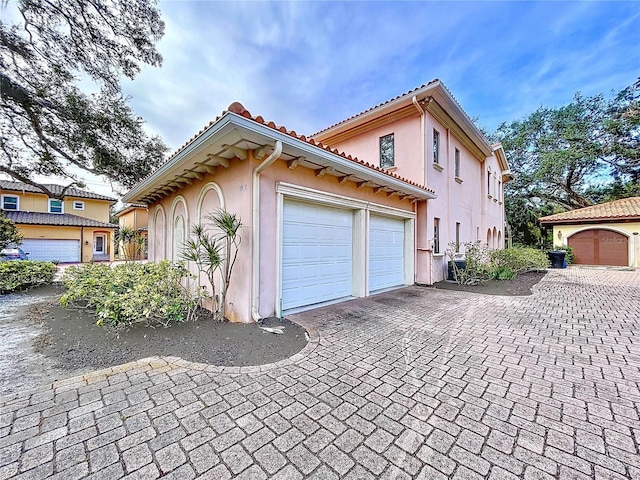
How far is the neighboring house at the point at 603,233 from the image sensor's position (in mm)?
15836

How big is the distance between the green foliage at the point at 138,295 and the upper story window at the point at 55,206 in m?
22.9

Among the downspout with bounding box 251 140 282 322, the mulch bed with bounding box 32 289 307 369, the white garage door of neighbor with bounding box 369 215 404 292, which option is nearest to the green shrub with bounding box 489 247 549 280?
the white garage door of neighbor with bounding box 369 215 404 292

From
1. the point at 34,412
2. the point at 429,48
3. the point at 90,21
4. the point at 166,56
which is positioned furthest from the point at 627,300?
the point at 90,21

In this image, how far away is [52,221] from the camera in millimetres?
19797

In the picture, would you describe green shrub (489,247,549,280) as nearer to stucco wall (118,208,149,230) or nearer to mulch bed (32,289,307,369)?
mulch bed (32,289,307,369)

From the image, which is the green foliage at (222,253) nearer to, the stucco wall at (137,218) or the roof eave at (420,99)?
the roof eave at (420,99)

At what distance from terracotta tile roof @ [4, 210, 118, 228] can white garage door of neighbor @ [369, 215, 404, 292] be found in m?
24.1

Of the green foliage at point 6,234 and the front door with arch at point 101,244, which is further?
the front door with arch at point 101,244

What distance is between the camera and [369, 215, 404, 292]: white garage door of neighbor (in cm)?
762

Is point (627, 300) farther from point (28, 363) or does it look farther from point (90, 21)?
point (90, 21)

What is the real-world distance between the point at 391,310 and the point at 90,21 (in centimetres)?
1190

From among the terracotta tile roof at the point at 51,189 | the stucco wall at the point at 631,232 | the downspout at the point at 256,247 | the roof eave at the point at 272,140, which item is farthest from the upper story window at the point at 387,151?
the terracotta tile roof at the point at 51,189

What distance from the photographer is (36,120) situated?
9500 millimetres

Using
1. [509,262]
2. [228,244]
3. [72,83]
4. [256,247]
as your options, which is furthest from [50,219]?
[509,262]
